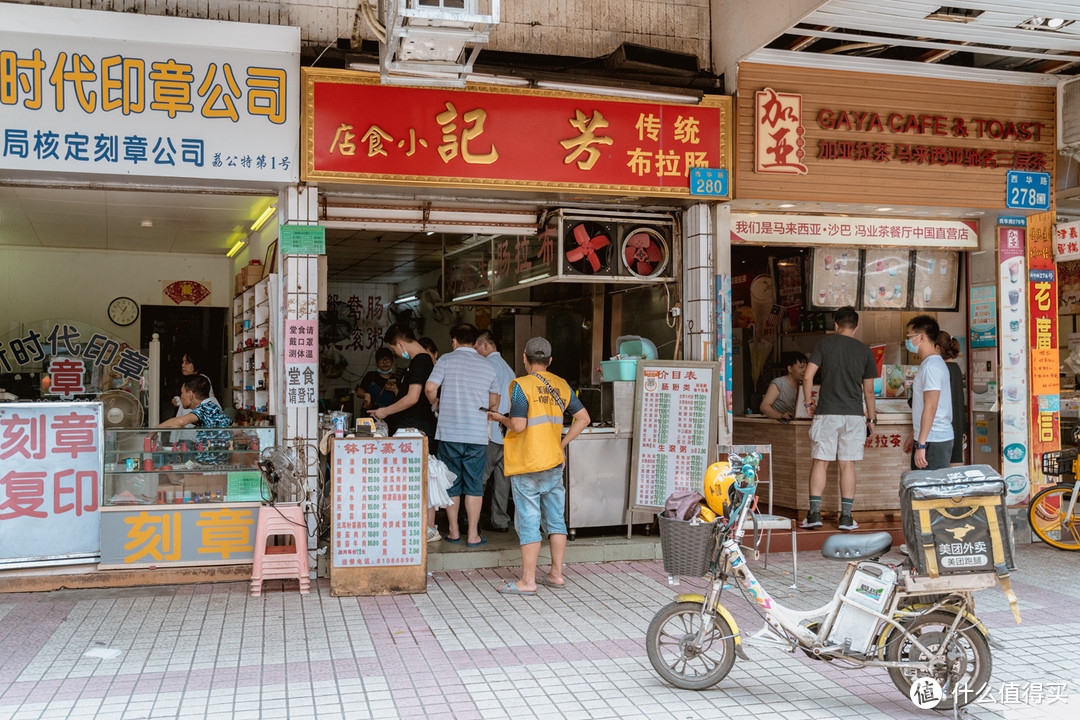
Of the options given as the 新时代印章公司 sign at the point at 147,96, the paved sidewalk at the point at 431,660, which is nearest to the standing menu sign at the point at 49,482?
the paved sidewalk at the point at 431,660

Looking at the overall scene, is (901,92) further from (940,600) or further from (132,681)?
(132,681)

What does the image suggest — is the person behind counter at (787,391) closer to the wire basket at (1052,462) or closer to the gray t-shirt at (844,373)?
the gray t-shirt at (844,373)

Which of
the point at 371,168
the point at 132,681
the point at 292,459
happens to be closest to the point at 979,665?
the point at 132,681

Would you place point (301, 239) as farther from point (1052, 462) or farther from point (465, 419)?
point (1052, 462)

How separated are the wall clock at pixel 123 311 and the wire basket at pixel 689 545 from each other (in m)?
9.82

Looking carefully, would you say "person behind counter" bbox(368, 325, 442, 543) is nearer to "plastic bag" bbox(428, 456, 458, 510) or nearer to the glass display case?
"plastic bag" bbox(428, 456, 458, 510)

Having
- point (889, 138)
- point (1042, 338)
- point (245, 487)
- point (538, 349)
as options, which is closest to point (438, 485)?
point (245, 487)

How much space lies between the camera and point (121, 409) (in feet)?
28.3

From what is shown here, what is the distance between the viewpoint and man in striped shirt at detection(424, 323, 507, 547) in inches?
289

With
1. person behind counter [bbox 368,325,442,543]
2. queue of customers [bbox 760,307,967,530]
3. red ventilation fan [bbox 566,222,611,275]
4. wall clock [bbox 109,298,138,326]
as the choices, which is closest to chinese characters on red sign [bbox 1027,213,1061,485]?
queue of customers [bbox 760,307,967,530]

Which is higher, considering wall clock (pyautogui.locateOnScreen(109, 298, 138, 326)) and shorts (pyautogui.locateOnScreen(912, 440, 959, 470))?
wall clock (pyautogui.locateOnScreen(109, 298, 138, 326))

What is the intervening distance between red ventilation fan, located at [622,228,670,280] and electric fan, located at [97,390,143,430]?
489 cm

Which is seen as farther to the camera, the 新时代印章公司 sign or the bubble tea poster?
the bubble tea poster

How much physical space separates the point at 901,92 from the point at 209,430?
6422mm
